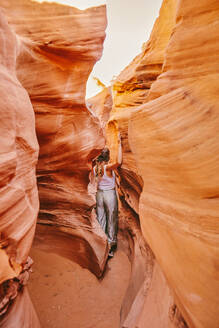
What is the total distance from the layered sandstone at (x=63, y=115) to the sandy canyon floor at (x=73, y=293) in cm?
25

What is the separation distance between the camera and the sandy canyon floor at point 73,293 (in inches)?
115

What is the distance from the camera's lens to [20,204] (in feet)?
5.90

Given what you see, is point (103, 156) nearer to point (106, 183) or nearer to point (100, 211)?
point (106, 183)

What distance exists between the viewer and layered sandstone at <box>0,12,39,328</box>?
162cm

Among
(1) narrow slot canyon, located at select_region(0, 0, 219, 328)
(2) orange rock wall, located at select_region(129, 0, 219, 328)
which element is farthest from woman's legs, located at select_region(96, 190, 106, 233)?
(2) orange rock wall, located at select_region(129, 0, 219, 328)

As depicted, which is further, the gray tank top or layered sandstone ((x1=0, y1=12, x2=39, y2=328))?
the gray tank top

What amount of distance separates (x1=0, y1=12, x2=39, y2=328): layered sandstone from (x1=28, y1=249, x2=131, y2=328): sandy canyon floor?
0.83 m

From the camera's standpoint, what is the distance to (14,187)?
5.67 ft

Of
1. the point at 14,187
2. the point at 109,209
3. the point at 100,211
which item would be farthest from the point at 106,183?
the point at 14,187

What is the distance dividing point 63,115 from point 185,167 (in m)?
3.07

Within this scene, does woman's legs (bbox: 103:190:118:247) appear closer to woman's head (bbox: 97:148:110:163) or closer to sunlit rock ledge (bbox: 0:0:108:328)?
sunlit rock ledge (bbox: 0:0:108:328)

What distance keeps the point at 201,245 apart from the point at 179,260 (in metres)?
0.27

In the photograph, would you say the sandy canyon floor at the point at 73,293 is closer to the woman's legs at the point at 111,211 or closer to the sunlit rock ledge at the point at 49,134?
the sunlit rock ledge at the point at 49,134

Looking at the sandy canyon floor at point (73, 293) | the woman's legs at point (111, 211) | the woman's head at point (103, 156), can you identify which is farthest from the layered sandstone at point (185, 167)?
the woman's head at point (103, 156)
